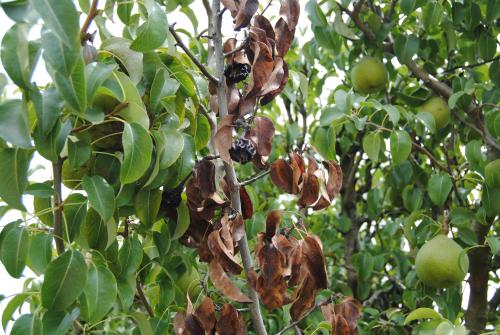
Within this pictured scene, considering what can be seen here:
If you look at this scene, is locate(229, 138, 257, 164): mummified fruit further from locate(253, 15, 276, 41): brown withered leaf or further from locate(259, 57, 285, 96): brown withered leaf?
locate(253, 15, 276, 41): brown withered leaf

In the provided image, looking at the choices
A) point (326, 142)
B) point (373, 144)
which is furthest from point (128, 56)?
point (373, 144)

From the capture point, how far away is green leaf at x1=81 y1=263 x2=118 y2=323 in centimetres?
100

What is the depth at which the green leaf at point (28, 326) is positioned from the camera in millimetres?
1035

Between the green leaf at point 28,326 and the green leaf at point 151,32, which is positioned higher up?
the green leaf at point 151,32

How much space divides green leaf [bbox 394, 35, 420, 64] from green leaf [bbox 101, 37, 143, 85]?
1128 millimetres

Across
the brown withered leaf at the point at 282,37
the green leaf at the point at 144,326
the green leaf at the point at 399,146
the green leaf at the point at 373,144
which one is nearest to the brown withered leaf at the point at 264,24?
the brown withered leaf at the point at 282,37

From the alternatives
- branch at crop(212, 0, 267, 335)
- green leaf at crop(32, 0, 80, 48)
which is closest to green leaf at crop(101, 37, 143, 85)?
branch at crop(212, 0, 267, 335)

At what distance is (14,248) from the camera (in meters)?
1.01

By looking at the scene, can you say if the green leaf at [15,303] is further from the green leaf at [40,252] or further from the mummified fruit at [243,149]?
the mummified fruit at [243,149]

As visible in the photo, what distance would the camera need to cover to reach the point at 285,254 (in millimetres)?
1033

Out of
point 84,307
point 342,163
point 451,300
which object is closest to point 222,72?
point 84,307

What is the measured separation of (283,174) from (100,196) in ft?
0.84

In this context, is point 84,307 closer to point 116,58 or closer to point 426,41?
point 116,58

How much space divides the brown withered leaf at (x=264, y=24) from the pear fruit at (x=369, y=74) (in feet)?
3.30
